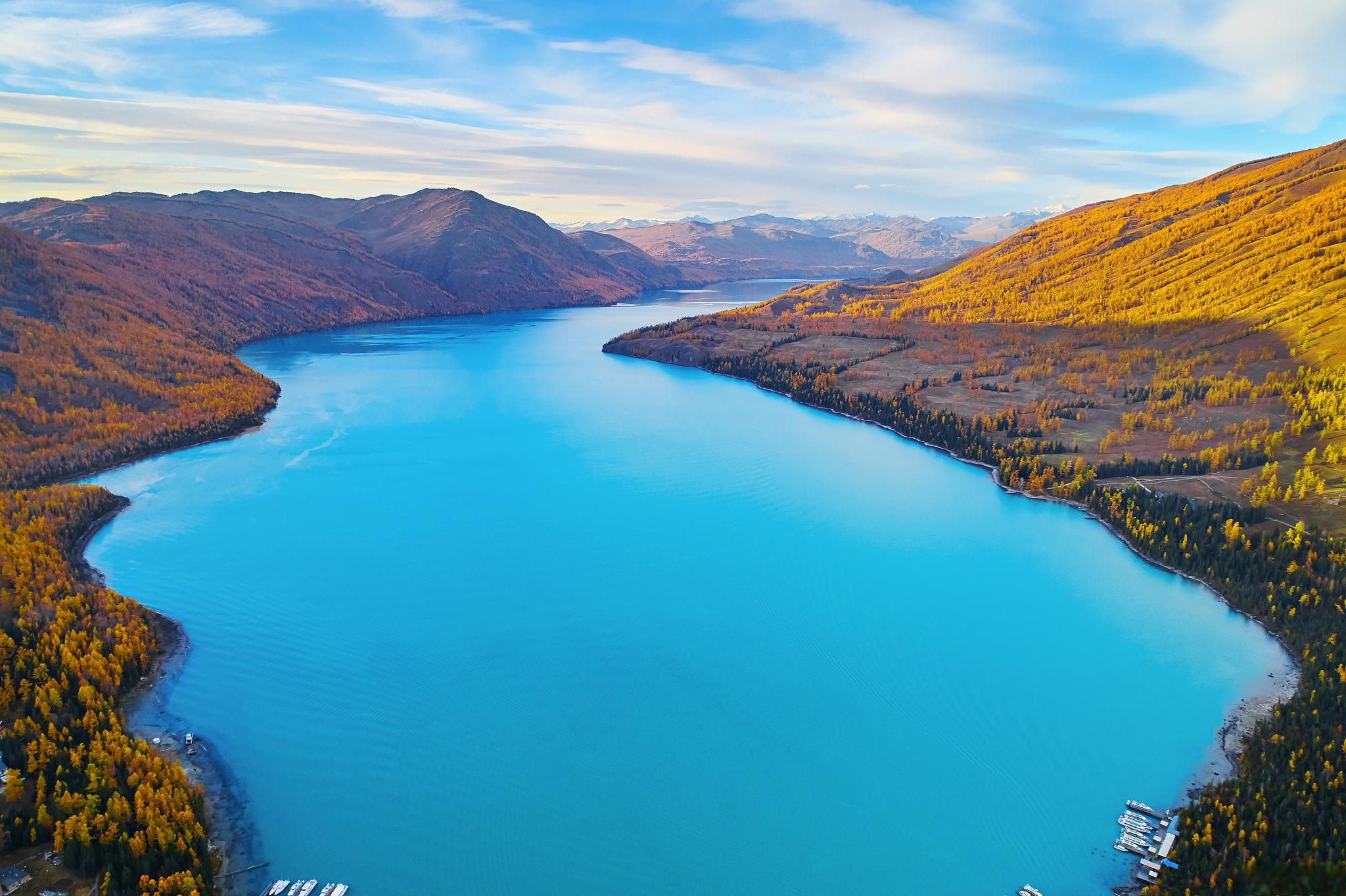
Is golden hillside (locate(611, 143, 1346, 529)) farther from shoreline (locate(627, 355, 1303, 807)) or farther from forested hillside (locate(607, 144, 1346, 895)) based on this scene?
shoreline (locate(627, 355, 1303, 807))

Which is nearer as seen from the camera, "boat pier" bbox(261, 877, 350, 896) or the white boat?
"boat pier" bbox(261, 877, 350, 896)

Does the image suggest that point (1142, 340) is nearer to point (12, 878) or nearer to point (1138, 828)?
point (1138, 828)

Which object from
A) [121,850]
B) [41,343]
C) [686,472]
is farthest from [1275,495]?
[41,343]

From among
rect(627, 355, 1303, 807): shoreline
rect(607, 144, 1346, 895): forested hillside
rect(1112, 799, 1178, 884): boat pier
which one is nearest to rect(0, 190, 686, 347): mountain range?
rect(607, 144, 1346, 895): forested hillside

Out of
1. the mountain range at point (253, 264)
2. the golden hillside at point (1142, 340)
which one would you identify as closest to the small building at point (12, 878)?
the golden hillside at point (1142, 340)

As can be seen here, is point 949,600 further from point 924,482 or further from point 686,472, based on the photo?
point 686,472

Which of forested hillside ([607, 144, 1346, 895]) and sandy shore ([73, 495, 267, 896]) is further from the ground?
forested hillside ([607, 144, 1346, 895])
